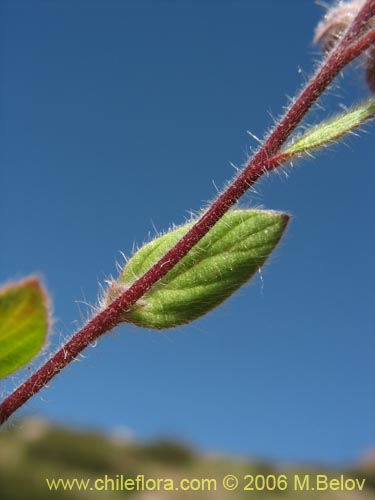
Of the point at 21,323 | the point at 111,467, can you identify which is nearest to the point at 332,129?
the point at 21,323

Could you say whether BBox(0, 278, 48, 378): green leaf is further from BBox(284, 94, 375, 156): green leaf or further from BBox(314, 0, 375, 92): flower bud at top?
BBox(314, 0, 375, 92): flower bud at top

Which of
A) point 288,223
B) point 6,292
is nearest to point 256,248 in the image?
point 288,223

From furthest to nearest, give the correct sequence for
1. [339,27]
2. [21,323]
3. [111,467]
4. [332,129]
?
1. [111,467]
2. [339,27]
3. [332,129]
4. [21,323]

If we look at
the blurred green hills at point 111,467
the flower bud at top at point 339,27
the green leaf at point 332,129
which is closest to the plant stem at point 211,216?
the green leaf at point 332,129

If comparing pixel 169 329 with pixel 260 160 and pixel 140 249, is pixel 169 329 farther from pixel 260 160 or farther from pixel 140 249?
pixel 260 160

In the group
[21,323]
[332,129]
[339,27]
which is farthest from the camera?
[339,27]

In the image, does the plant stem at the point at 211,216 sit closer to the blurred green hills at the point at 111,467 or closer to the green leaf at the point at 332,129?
the green leaf at the point at 332,129

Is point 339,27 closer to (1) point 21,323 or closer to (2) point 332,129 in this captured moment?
(2) point 332,129
